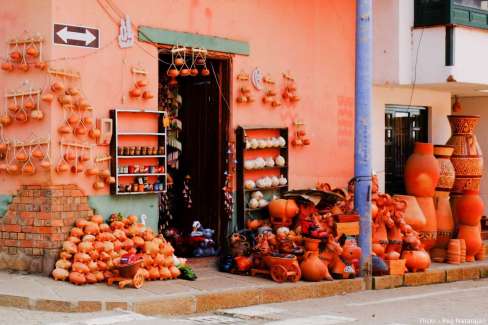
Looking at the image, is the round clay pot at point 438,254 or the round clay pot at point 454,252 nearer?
the round clay pot at point 454,252

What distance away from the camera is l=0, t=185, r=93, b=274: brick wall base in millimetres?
10391

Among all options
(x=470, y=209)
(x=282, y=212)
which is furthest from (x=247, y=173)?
(x=470, y=209)

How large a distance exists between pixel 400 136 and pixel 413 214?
2491 millimetres

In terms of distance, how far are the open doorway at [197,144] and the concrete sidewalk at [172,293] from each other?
3.99 feet

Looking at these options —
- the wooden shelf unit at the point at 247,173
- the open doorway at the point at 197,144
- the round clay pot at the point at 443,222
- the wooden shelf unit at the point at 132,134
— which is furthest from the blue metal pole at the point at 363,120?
the round clay pot at the point at 443,222

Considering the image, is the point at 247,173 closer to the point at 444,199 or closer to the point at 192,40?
the point at 192,40

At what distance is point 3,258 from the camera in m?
10.6

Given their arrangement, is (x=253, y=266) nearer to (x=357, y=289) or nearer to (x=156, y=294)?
(x=357, y=289)

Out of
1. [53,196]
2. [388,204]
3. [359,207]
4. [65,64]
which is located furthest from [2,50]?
[388,204]

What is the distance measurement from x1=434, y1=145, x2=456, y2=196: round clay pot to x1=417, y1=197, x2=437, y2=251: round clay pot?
1.50 ft

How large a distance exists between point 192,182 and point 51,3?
4.00 metres

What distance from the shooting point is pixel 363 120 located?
462 inches

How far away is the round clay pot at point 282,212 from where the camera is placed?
491 inches

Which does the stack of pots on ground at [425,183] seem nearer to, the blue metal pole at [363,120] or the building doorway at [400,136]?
the building doorway at [400,136]
